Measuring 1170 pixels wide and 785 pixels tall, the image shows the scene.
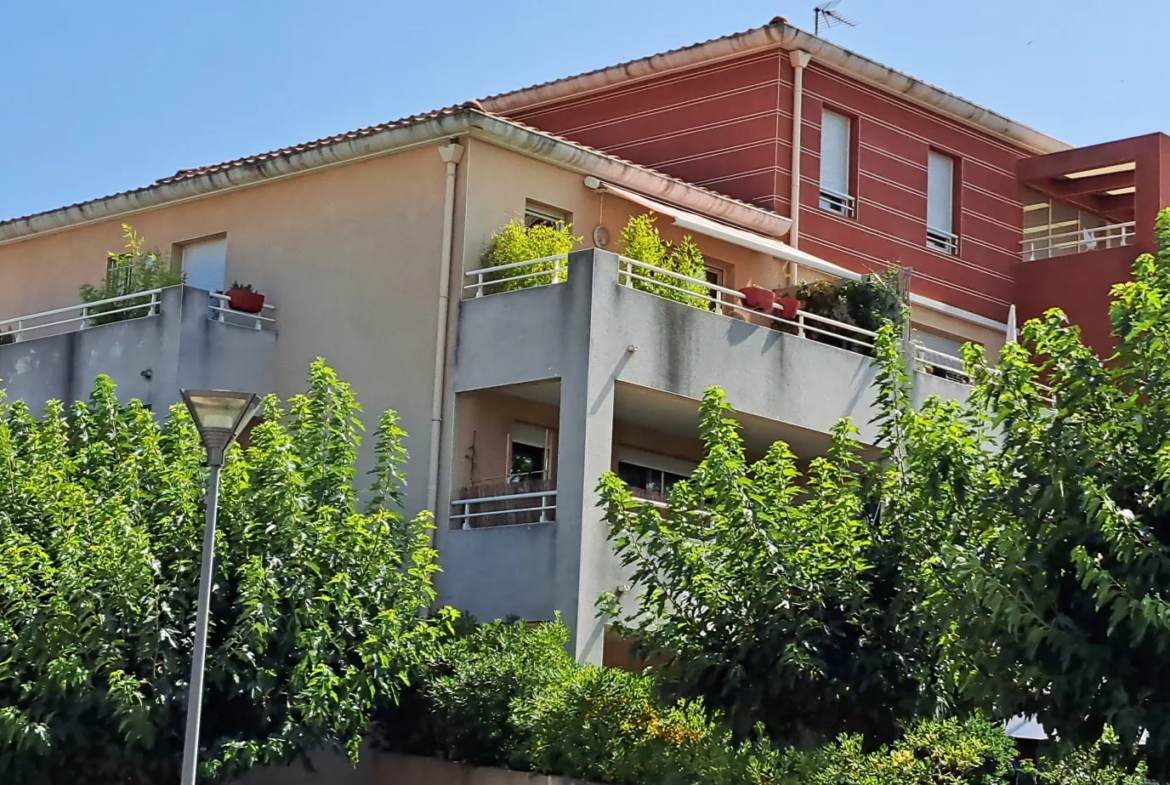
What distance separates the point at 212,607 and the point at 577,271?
6.29m

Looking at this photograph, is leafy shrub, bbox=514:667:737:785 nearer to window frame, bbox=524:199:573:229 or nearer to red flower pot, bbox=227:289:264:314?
window frame, bbox=524:199:573:229

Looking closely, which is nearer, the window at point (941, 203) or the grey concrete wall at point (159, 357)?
the grey concrete wall at point (159, 357)

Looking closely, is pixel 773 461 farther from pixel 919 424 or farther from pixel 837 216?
pixel 837 216

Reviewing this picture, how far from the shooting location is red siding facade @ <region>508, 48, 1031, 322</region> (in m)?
27.8

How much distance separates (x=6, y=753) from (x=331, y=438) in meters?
4.53

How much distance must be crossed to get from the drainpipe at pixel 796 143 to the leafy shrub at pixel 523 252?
15.6ft

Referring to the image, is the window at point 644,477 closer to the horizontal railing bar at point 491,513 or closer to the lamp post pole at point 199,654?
the horizontal railing bar at point 491,513

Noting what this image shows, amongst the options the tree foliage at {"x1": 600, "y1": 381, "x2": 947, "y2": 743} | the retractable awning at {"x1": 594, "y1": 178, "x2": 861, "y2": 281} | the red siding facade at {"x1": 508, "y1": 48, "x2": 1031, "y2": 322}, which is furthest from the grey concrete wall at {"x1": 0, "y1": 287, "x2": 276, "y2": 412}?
the tree foliage at {"x1": 600, "y1": 381, "x2": 947, "y2": 743}

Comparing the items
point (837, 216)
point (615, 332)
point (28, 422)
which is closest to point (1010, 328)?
point (837, 216)

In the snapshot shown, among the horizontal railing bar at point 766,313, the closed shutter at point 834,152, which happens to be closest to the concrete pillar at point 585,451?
the horizontal railing bar at point 766,313

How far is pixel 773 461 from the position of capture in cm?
1809

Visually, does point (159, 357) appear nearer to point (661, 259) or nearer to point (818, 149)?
point (661, 259)

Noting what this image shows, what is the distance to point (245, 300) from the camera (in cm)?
2472

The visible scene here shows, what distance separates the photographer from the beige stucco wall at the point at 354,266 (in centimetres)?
2358
